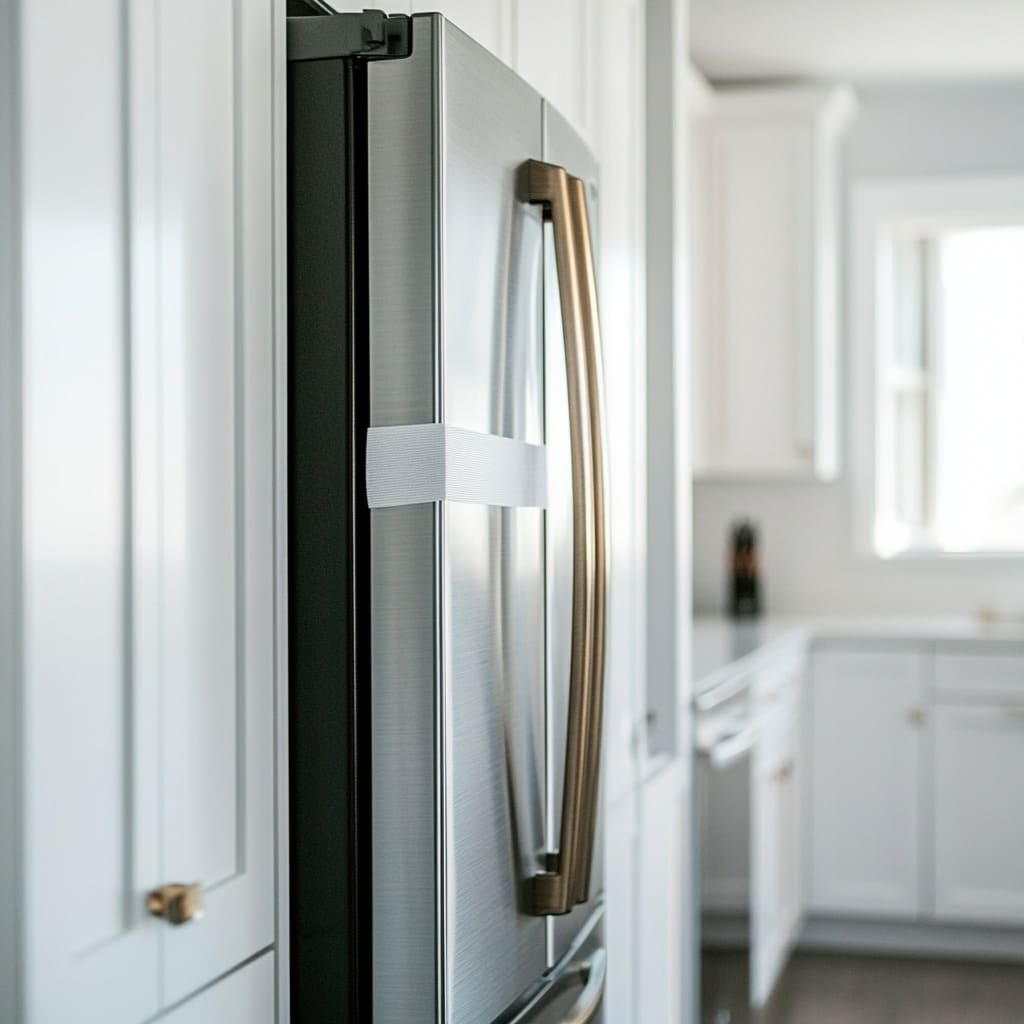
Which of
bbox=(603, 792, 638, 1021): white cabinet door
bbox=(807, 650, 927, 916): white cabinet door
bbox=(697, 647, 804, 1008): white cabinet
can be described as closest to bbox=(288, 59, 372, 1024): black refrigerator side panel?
bbox=(603, 792, 638, 1021): white cabinet door

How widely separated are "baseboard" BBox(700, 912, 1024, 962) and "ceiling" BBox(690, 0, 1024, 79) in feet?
8.39

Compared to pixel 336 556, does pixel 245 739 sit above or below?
below

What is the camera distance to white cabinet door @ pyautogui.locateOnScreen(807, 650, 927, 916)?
4.02 meters

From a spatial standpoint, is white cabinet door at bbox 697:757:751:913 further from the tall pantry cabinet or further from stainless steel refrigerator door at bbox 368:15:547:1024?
the tall pantry cabinet

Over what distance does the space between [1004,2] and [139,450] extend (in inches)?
132

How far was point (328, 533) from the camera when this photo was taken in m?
1.18

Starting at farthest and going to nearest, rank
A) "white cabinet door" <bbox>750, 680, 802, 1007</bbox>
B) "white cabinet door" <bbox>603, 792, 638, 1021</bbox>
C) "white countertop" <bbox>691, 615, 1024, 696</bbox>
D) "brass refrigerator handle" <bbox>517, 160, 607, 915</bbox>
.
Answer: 1. "white countertop" <bbox>691, 615, 1024, 696</bbox>
2. "white cabinet door" <bbox>750, 680, 802, 1007</bbox>
3. "white cabinet door" <bbox>603, 792, 638, 1021</bbox>
4. "brass refrigerator handle" <bbox>517, 160, 607, 915</bbox>

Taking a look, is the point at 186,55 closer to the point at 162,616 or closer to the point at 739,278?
the point at 162,616

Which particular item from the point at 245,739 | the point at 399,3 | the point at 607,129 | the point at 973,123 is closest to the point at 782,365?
the point at 973,123

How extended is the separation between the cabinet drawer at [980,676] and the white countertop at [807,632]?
0.06m

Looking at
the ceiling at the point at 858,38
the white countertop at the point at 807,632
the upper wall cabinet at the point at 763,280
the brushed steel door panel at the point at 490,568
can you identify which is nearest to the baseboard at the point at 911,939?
the white countertop at the point at 807,632

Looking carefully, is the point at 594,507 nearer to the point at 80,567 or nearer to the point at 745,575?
the point at 80,567

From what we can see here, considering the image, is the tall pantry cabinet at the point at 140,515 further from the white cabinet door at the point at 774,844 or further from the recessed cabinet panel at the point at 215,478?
the white cabinet door at the point at 774,844

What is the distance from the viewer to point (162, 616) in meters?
0.98
